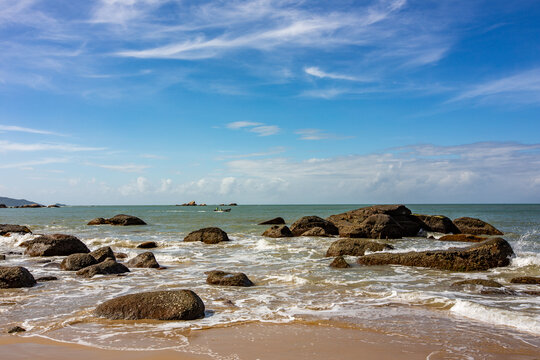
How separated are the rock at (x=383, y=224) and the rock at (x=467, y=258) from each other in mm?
9059

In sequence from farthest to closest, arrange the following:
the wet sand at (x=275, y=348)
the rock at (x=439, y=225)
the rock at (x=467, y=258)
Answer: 1. the rock at (x=439, y=225)
2. the rock at (x=467, y=258)
3. the wet sand at (x=275, y=348)

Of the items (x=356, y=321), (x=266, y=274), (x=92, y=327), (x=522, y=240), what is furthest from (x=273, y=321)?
(x=522, y=240)

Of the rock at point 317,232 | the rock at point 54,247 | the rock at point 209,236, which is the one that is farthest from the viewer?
the rock at point 317,232

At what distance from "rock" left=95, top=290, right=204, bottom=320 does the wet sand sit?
0.78 metres

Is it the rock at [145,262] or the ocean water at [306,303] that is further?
the rock at [145,262]

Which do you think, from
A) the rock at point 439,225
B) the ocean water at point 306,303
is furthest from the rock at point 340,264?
the rock at point 439,225

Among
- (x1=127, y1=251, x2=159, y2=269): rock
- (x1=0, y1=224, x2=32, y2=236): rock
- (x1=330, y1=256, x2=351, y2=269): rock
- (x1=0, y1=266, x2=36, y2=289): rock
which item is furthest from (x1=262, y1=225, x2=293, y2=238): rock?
(x1=0, y1=224, x2=32, y2=236): rock

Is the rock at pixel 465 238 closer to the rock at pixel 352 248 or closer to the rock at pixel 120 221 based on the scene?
the rock at pixel 352 248

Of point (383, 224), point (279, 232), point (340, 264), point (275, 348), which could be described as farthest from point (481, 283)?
point (279, 232)

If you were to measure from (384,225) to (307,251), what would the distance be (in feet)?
23.7

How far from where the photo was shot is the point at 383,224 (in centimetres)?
2283

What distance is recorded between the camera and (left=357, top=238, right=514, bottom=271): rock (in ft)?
41.8

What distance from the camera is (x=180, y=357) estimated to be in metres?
5.15

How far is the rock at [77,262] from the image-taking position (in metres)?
12.8
